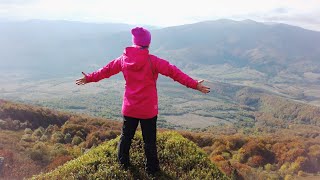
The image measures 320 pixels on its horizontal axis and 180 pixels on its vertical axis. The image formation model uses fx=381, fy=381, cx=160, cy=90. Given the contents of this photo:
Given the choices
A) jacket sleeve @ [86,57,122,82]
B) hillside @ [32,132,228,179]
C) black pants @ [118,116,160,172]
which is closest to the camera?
hillside @ [32,132,228,179]

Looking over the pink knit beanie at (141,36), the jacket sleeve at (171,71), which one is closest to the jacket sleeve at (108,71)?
the pink knit beanie at (141,36)

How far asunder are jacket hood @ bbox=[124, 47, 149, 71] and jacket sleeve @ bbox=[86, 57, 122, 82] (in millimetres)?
252

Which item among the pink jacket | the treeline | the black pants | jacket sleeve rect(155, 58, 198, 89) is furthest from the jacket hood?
the treeline

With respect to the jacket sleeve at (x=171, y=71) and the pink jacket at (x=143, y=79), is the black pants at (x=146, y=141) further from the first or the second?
the jacket sleeve at (x=171, y=71)

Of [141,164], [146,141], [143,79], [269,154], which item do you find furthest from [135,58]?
[269,154]

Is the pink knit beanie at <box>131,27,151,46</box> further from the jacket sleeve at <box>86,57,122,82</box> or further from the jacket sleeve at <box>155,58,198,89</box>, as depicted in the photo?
the jacket sleeve at <box>86,57,122,82</box>

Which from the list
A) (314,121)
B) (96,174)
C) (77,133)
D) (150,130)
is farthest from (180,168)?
(314,121)

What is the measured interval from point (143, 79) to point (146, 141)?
1156 millimetres

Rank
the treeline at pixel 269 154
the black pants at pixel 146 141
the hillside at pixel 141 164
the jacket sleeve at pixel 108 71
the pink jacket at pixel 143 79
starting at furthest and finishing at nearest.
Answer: the treeline at pixel 269 154, the jacket sleeve at pixel 108 71, the black pants at pixel 146 141, the pink jacket at pixel 143 79, the hillside at pixel 141 164

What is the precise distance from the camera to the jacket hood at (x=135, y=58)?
→ 6809 millimetres

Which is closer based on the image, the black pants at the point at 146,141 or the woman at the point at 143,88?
the woman at the point at 143,88

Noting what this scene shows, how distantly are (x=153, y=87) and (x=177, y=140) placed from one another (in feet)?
4.98

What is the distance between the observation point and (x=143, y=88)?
6.78 m

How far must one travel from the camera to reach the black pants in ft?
22.6
